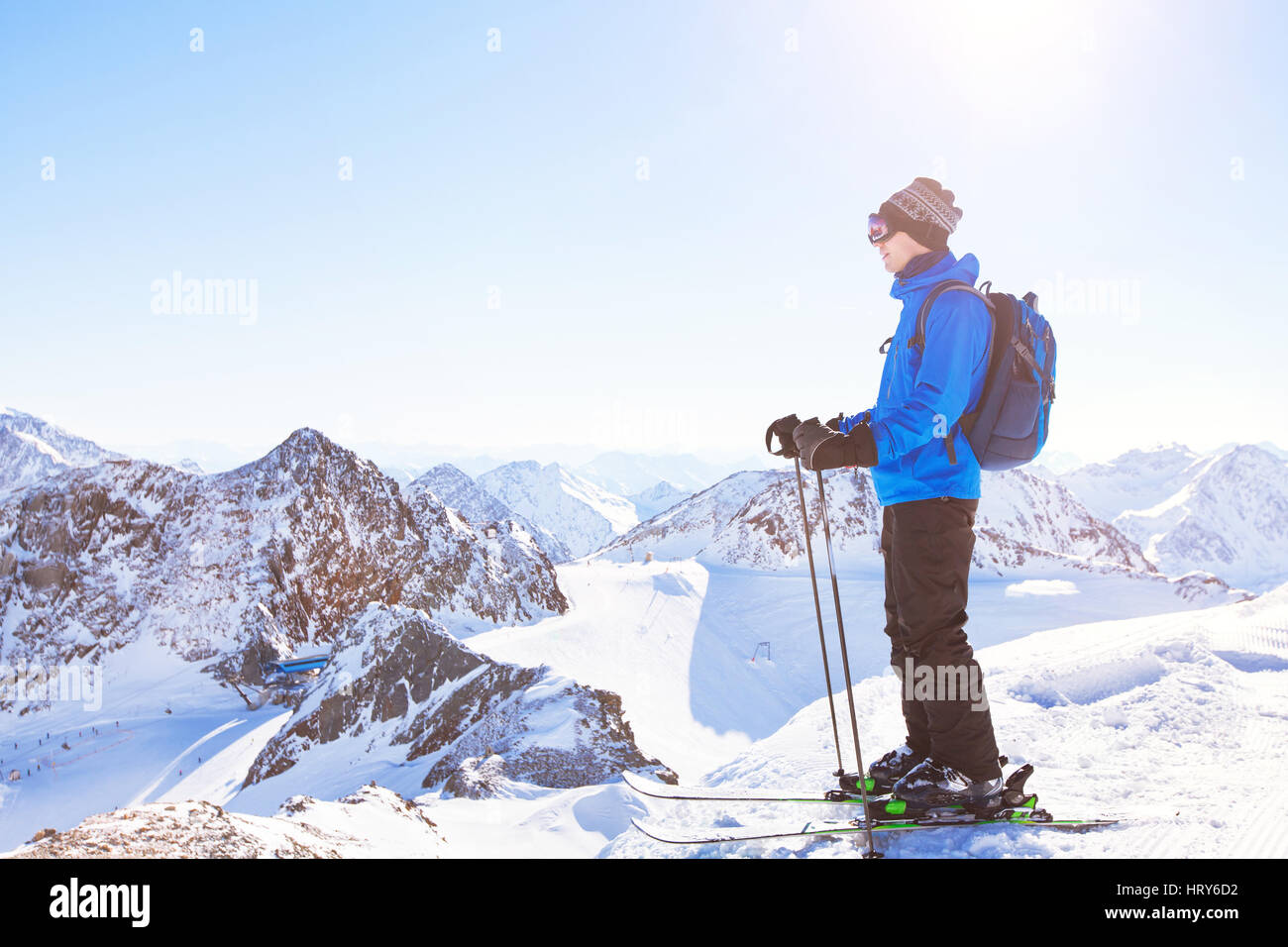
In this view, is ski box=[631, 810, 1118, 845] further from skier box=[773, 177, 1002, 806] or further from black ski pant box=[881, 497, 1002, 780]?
black ski pant box=[881, 497, 1002, 780]

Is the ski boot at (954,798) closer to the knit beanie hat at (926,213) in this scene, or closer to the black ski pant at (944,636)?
the black ski pant at (944,636)

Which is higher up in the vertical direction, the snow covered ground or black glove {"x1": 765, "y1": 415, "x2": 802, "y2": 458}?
black glove {"x1": 765, "y1": 415, "x2": 802, "y2": 458}

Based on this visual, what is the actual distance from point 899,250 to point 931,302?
2.08 ft

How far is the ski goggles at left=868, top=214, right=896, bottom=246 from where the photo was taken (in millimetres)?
4320

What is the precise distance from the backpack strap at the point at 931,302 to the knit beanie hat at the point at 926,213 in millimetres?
469

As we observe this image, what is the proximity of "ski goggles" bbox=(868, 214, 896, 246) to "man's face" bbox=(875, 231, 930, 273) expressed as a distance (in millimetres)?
25

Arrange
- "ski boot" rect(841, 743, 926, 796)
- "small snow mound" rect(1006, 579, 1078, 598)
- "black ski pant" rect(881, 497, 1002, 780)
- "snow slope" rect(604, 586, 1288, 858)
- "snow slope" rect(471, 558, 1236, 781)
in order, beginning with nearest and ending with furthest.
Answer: "snow slope" rect(604, 586, 1288, 858), "black ski pant" rect(881, 497, 1002, 780), "ski boot" rect(841, 743, 926, 796), "snow slope" rect(471, 558, 1236, 781), "small snow mound" rect(1006, 579, 1078, 598)

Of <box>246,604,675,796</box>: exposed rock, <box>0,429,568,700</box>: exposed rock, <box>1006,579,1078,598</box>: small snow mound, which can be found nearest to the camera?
<box>246,604,675,796</box>: exposed rock

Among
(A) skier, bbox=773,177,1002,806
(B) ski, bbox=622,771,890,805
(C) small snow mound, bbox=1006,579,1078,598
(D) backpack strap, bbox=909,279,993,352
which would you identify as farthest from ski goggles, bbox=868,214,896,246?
(C) small snow mound, bbox=1006,579,1078,598

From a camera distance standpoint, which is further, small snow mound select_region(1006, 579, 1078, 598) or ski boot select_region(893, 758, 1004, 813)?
small snow mound select_region(1006, 579, 1078, 598)

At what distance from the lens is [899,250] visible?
4336 millimetres

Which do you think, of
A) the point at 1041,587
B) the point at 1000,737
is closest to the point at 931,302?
the point at 1000,737

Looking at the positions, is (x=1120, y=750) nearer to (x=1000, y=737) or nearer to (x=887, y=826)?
(x=1000, y=737)
